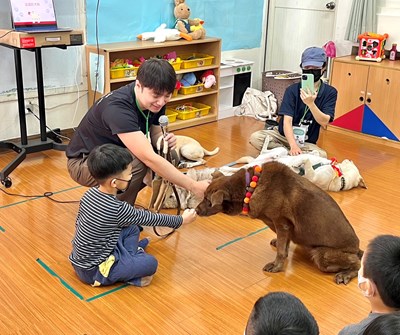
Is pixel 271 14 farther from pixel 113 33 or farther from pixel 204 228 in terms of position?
pixel 204 228

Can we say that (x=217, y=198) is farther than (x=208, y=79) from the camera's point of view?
No

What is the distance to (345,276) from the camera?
8.13 feet

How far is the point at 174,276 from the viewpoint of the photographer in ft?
8.20

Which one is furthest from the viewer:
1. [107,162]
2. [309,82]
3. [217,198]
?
[309,82]

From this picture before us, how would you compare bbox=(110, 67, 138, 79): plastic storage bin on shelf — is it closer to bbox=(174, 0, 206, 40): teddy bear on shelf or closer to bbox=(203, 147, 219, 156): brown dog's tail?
bbox=(174, 0, 206, 40): teddy bear on shelf

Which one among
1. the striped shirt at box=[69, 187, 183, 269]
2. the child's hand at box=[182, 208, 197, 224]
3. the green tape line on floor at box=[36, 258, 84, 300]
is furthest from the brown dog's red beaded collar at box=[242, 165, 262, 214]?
the green tape line on floor at box=[36, 258, 84, 300]

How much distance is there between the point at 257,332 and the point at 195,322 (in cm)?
123

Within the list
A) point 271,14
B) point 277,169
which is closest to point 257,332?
point 277,169

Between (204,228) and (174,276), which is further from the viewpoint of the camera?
(204,228)

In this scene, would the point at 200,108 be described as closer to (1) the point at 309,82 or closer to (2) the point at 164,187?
(1) the point at 309,82

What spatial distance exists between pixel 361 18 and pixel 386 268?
412cm

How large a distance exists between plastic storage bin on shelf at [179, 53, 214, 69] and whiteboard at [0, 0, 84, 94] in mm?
1041

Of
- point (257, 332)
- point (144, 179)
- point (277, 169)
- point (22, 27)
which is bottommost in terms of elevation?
point (144, 179)

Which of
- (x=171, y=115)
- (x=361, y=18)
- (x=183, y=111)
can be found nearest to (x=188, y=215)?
(x=171, y=115)
